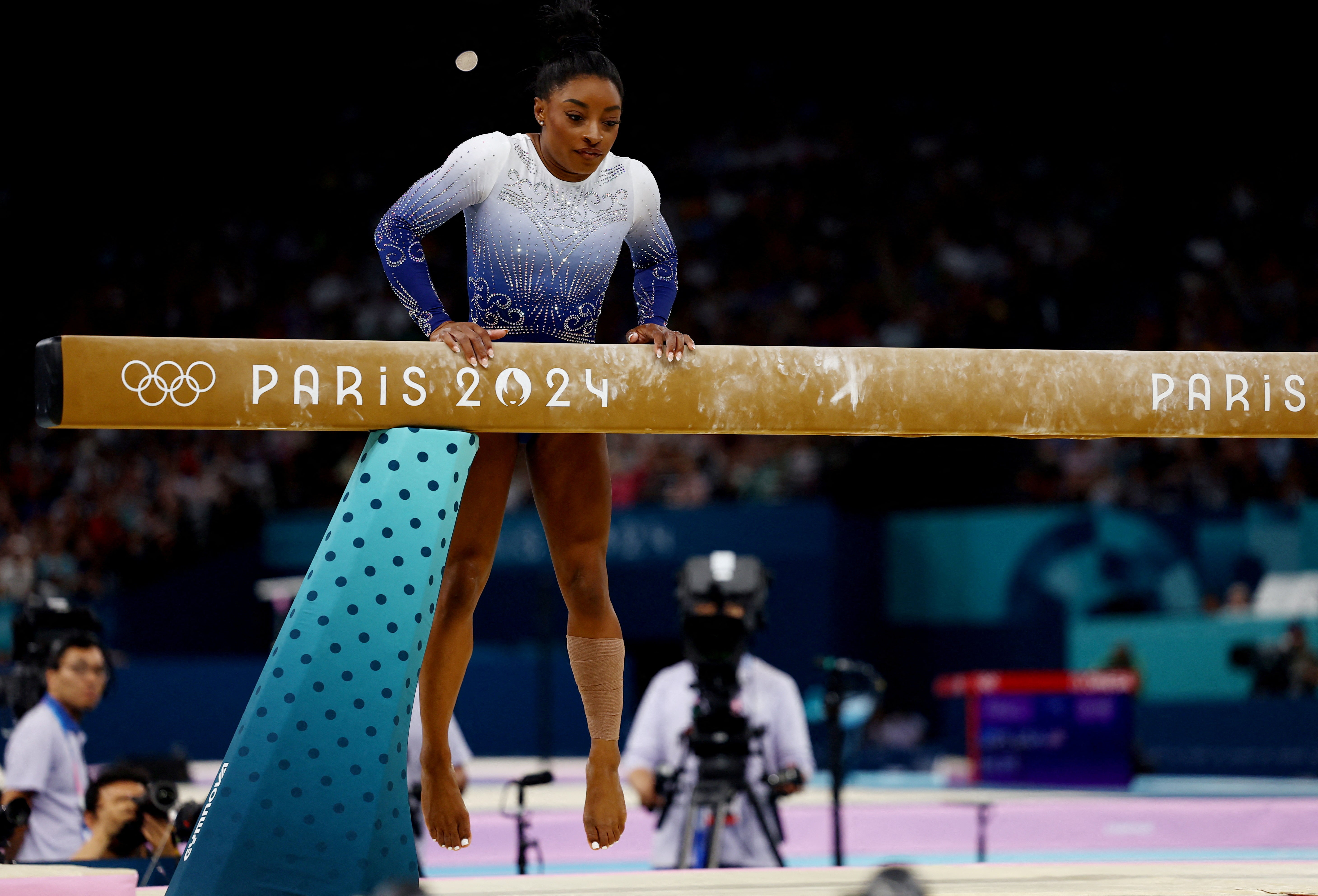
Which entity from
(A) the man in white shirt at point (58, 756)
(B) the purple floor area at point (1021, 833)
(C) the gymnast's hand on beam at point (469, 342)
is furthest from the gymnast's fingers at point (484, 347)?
(B) the purple floor area at point (1021, 833)

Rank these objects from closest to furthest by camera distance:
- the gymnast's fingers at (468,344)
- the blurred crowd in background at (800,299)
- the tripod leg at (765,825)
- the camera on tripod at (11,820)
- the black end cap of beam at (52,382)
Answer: the black end cap of beam at (52,382) < the gymnast's fingers at (468,344) < the camera on tripod at (11,820) < the tripod leg at (765,825) < the blurred crowd in background at (800,299)

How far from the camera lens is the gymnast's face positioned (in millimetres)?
2922

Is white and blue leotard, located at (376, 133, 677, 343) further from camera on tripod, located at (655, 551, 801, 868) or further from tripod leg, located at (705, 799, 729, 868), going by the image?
tripod leg, located at (705, 799, 729, 868)

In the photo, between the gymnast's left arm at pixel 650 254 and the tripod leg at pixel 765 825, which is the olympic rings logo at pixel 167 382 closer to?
the gymnast's left arm at pixel 650 254

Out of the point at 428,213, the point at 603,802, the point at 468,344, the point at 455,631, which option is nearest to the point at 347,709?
the point at 455,631

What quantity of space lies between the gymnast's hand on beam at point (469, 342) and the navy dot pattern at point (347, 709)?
6.7 inches

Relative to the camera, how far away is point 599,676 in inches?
124

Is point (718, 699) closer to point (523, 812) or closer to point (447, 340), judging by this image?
point (523, 812)

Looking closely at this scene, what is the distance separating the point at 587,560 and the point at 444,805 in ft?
2.06

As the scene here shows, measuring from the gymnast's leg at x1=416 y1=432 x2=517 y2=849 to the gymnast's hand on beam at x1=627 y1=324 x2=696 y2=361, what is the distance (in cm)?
43

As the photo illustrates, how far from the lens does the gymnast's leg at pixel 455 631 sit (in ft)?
9.78

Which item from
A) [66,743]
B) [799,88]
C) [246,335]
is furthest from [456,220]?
[66,743]

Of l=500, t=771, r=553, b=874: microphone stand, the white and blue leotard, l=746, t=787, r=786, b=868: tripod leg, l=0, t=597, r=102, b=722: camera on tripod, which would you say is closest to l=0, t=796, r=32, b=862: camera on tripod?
l=0, t=597, r=102, b=722: camera on tripod

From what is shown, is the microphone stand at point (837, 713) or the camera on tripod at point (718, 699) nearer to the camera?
the camera on tripod at point (718, 699)
